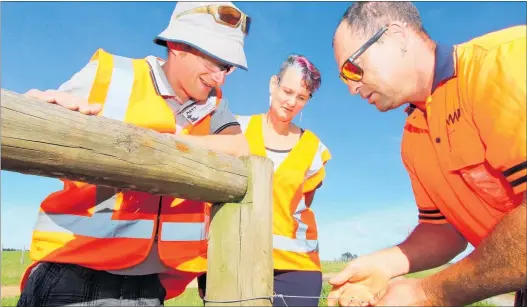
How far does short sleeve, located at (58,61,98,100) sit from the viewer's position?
2.38 m

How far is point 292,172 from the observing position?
398 cm

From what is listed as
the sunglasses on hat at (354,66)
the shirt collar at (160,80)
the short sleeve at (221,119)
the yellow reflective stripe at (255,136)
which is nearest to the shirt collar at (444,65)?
the sunglasses on hat at (354,66)

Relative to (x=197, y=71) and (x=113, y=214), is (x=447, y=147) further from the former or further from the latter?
(x=113, y=214)

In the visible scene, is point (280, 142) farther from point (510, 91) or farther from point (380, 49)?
point (510, 91)

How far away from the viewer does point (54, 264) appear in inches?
→ 109

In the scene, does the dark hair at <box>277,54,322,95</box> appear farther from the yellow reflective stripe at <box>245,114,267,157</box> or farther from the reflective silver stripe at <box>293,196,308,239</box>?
the reflective silver stripe at <box>293,196,308,239</box>

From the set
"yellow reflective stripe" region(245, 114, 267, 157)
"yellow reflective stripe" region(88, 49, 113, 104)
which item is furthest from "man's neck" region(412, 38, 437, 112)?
"yellow reflective stripe" region(245, 114, 267, 157)

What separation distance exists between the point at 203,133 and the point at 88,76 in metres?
0.79

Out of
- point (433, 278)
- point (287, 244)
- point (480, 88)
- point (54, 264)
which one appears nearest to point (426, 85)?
point (480, 88)

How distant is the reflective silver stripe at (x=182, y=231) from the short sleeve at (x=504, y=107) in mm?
1757

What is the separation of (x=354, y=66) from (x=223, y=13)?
107cm

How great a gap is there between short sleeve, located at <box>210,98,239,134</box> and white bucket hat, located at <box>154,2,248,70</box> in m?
0.33

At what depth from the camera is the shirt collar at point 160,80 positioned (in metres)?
2.87

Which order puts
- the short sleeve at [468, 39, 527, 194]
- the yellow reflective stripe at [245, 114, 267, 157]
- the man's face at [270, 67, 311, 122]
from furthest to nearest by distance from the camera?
the man's face at [270, 67, 311, 122] < the yellow reflective stripe at [245, 114, 267, 157] < the short sleeve at [468, 39, 527, 194]
